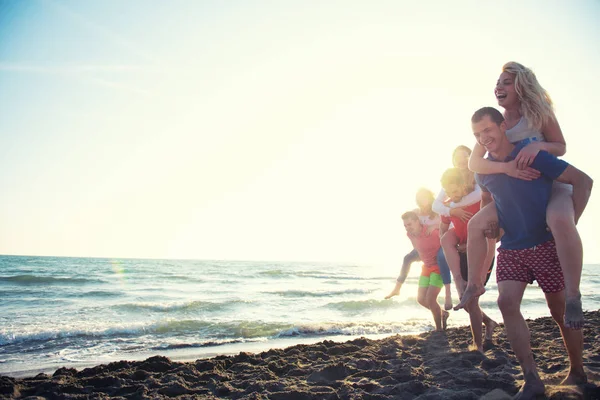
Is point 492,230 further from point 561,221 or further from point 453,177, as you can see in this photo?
point 453,177

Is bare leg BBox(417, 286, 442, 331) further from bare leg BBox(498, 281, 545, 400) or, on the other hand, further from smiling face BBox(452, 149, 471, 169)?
bare leg BBox(498, 281, 545, 400)

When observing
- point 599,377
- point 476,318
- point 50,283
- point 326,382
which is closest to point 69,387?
point 326,382

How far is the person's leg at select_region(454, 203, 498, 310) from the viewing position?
2.98 meters

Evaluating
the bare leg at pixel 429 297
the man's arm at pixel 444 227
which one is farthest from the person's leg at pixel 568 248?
the bare leg at pixel 429 297

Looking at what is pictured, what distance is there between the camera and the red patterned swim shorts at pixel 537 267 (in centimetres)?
276

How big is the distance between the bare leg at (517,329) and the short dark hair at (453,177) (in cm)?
175

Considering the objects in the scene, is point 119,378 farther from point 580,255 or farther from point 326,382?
point 580,255

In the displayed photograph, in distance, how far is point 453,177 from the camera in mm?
4406

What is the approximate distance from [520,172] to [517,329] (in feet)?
3.34

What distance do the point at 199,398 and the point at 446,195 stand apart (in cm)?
324

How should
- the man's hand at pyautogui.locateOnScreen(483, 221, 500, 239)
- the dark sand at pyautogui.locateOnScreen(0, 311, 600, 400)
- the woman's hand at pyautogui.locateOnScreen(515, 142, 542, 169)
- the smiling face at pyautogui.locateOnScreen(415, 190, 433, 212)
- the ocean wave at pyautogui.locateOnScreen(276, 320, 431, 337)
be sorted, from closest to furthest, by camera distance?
1. the woman's hand at pyautogui.locateOnScreen(515, 142, 542, 169)
2. the man's hand at pyautogui.locateOnScreen(483, 221, 500, 239)
3. the dark sand at pyautogui.locateOnScreen(0, 311, 600, 400)
4. the smiling face at pyautogui.locateOnScreen(415, 190, 433, 212)
5. the ocean wave at pyautogui.locateOnScreen(276, 320, 431, 337)

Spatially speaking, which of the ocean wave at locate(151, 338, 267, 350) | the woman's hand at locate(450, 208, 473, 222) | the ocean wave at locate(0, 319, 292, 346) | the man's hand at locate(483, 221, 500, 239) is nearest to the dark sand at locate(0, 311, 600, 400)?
the man's hand at locate(483, 221, 500, 239)

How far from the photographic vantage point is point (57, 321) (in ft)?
32.6

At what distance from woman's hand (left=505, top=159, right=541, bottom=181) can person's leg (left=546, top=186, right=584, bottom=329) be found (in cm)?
20
